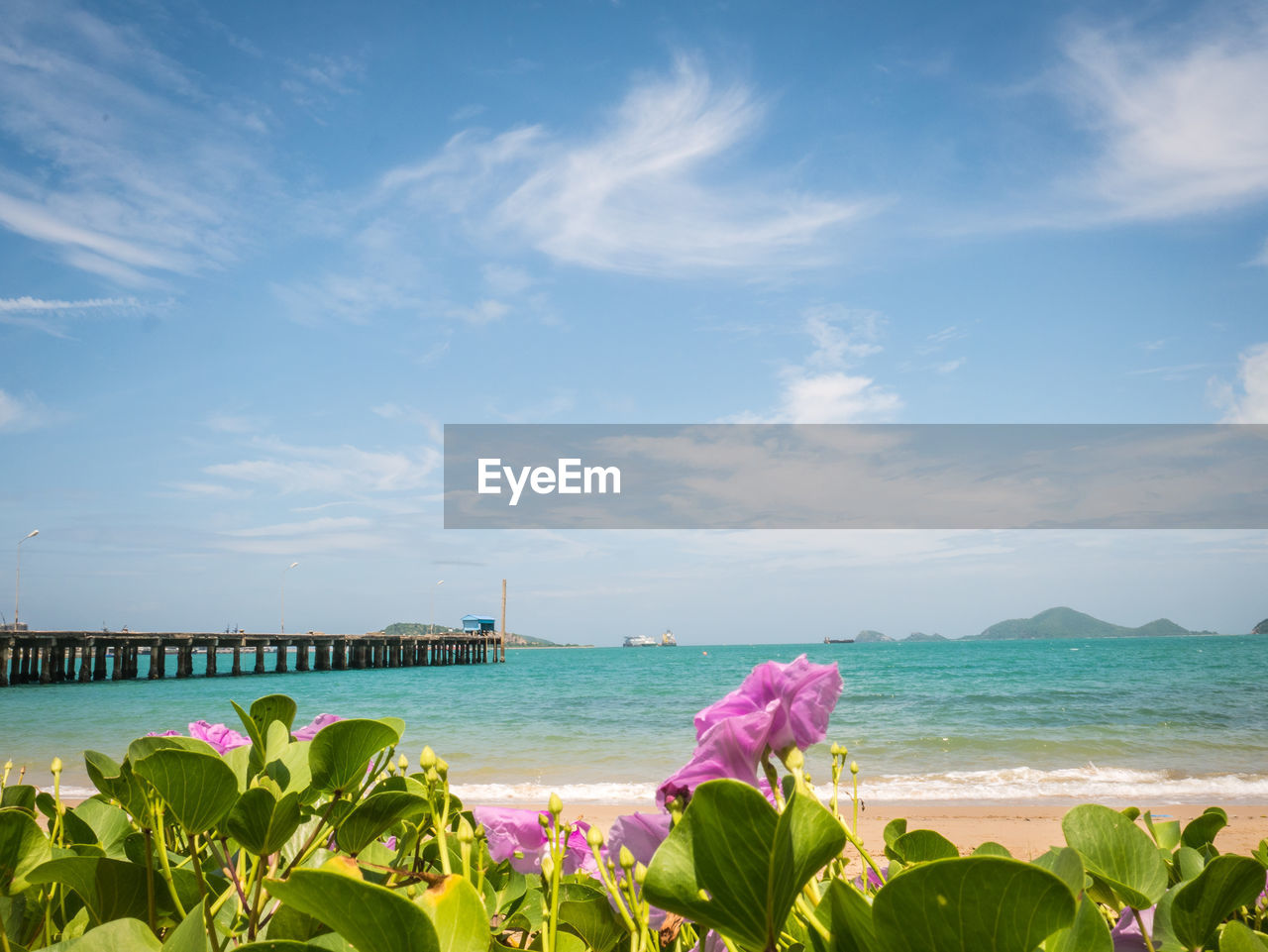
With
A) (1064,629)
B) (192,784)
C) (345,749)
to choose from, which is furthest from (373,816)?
(1064,629)

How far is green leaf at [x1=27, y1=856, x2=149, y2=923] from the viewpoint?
0.63 metres

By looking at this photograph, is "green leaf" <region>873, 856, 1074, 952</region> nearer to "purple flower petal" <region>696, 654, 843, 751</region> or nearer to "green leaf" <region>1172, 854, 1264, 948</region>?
Result: "purple flower petal" <region>696, 654, 843, 751</region>

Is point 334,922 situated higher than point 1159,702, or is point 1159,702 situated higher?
point 334,922

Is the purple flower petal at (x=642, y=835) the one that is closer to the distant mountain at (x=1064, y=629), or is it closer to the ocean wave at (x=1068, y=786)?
the ocean wave at (x=1068, y=786)

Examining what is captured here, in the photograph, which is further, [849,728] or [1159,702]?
[1159,702]

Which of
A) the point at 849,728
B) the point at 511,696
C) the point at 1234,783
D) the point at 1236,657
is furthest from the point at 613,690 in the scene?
the point at 1236,657

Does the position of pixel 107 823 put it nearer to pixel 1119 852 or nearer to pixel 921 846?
pixel 921 846

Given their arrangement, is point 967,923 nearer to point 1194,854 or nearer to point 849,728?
point 1194,854

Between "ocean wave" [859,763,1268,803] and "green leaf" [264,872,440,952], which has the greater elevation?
"green leaf" [264,872,440,952]

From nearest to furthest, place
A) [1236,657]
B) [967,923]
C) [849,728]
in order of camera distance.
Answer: [967,923]
[849,728]
[1236,657]

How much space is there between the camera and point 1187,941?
590mm

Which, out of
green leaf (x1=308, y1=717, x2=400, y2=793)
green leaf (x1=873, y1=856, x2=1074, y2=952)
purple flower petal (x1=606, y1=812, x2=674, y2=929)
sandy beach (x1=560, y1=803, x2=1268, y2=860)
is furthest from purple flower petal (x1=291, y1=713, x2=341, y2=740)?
sandy beach (x1=560, y1=803, x2=1268, y2=860)

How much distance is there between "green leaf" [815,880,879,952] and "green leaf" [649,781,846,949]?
0.01 metres

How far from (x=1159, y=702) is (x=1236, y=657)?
29822 millimetres
